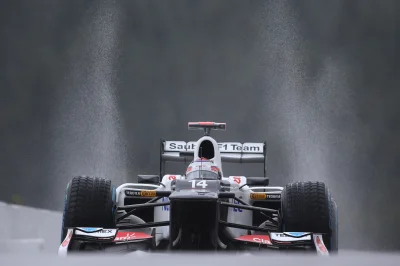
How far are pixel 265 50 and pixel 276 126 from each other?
7.20 ft

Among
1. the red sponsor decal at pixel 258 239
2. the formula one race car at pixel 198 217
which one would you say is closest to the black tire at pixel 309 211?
the formula one race car at pixel 198 217

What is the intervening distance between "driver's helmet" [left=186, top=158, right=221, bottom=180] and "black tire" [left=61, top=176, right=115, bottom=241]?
111cm

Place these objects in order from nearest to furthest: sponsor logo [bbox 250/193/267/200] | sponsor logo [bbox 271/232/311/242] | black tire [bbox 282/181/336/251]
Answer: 1. sponsor logo [bbox 271/232/311/242]
2. black tire [bbox 282/181/336/251]
3. sponsor logo [bbox 250/193/267/200]

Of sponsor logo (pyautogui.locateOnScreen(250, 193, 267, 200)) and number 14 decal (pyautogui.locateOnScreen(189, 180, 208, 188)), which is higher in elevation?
number 14 decal (pyautogui.locateOnScreen(189, 180, 208, 188))

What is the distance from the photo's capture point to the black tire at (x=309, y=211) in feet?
22.4

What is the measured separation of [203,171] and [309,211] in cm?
158

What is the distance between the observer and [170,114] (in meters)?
19.1

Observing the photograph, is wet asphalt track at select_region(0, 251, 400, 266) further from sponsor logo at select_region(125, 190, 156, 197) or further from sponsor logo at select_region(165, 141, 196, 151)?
sponsor logo at select_region(165, 141, 196, 151)

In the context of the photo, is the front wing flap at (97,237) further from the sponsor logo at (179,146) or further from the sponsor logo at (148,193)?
the sponsor logo at (179,146)

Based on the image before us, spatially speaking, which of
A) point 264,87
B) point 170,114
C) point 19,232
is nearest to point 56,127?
point 170,114

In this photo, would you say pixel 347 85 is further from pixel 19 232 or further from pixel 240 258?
pixel 240 258

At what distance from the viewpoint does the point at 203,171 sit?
8.01 meters

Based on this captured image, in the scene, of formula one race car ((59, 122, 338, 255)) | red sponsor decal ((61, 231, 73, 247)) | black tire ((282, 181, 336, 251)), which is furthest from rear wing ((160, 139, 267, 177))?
red sponsor decal ((61, 231, 73, 247))

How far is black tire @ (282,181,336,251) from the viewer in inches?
269
